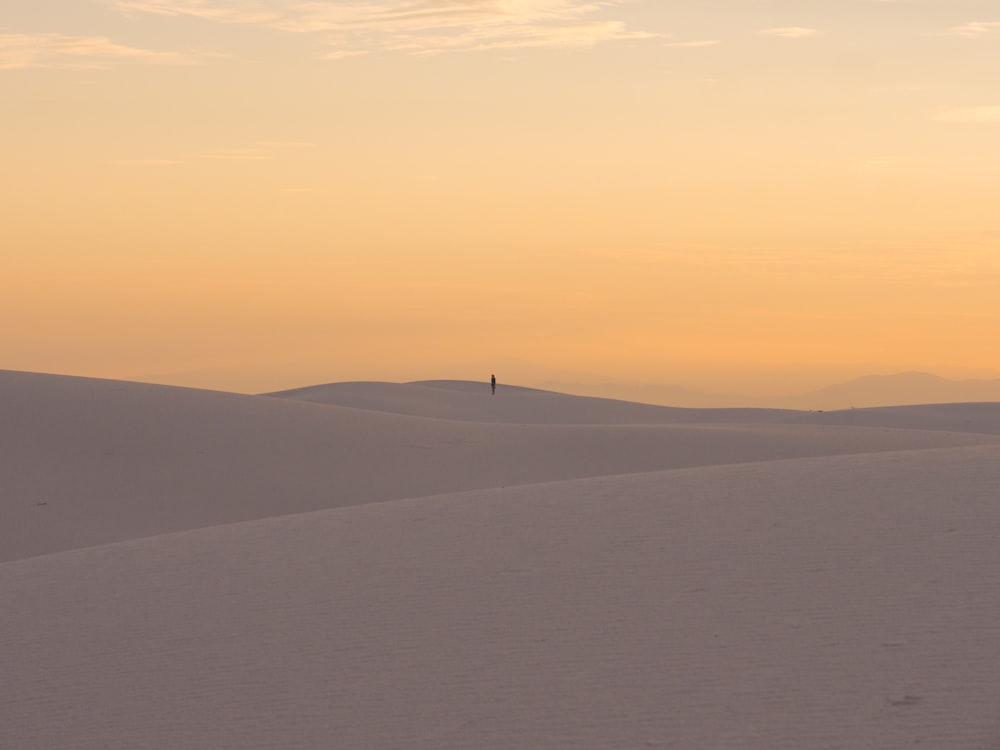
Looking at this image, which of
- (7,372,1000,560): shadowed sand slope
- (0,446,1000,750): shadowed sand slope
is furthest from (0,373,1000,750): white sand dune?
(7,372,1000,560): shadowed sand slope

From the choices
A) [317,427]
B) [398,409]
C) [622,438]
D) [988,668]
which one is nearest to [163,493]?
[317,427]

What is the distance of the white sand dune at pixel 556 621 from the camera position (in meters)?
6.18

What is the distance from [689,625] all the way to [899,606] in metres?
1.17

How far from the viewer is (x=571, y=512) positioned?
1023cm

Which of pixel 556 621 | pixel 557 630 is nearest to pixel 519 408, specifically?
pixel 556 621

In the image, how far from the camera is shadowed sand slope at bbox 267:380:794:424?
147 feet

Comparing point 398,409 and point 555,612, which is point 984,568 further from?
point 398,409

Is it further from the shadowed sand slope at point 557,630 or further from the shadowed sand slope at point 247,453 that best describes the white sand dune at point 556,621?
the shadowed sand slope at point 247,453

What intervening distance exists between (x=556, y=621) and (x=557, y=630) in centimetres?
15

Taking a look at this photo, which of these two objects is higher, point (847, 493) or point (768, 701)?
point (847, 493)

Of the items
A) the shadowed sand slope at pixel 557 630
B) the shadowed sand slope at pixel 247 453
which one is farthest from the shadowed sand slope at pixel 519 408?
the shadowed sand slope at pixel 557 630

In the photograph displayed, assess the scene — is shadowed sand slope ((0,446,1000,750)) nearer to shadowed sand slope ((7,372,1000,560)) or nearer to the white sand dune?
the white sand dune

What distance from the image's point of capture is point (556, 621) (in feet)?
24.5

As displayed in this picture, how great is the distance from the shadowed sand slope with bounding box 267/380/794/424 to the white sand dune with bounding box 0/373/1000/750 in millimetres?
31712
